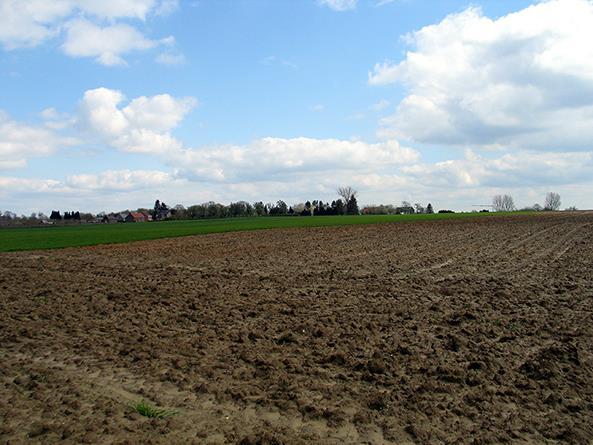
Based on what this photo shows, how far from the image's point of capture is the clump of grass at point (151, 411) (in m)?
6.71

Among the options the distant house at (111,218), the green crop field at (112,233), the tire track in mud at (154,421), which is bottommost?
the tire track in mud at (154,421)

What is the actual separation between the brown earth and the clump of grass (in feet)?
0.48

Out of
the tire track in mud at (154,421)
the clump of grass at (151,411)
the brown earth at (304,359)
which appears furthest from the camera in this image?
the clump of grass at (151,411)

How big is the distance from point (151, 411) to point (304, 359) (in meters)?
3.16

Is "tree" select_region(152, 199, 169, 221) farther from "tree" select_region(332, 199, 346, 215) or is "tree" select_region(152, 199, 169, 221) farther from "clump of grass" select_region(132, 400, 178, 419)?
"clump of grass" select_region(132, 400, 178, 419)

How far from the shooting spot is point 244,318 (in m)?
12.4

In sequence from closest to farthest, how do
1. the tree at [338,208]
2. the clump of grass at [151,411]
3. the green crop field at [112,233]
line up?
1. the clump of grass at [151,411]
2. the green crop field at [112,233]
3. the tree at [338,208]

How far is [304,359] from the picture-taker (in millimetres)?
9156

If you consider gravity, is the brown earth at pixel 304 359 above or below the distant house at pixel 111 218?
below

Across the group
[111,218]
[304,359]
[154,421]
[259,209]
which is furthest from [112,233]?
[111,218]

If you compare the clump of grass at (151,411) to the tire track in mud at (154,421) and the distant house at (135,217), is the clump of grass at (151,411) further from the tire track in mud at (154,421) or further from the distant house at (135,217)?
the distant house at (135,217)

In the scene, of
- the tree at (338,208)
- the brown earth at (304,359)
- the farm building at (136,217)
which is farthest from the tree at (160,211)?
the brown earth at (304,359)

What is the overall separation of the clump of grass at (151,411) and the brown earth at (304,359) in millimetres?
145

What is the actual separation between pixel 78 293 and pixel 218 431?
39.2 feet
